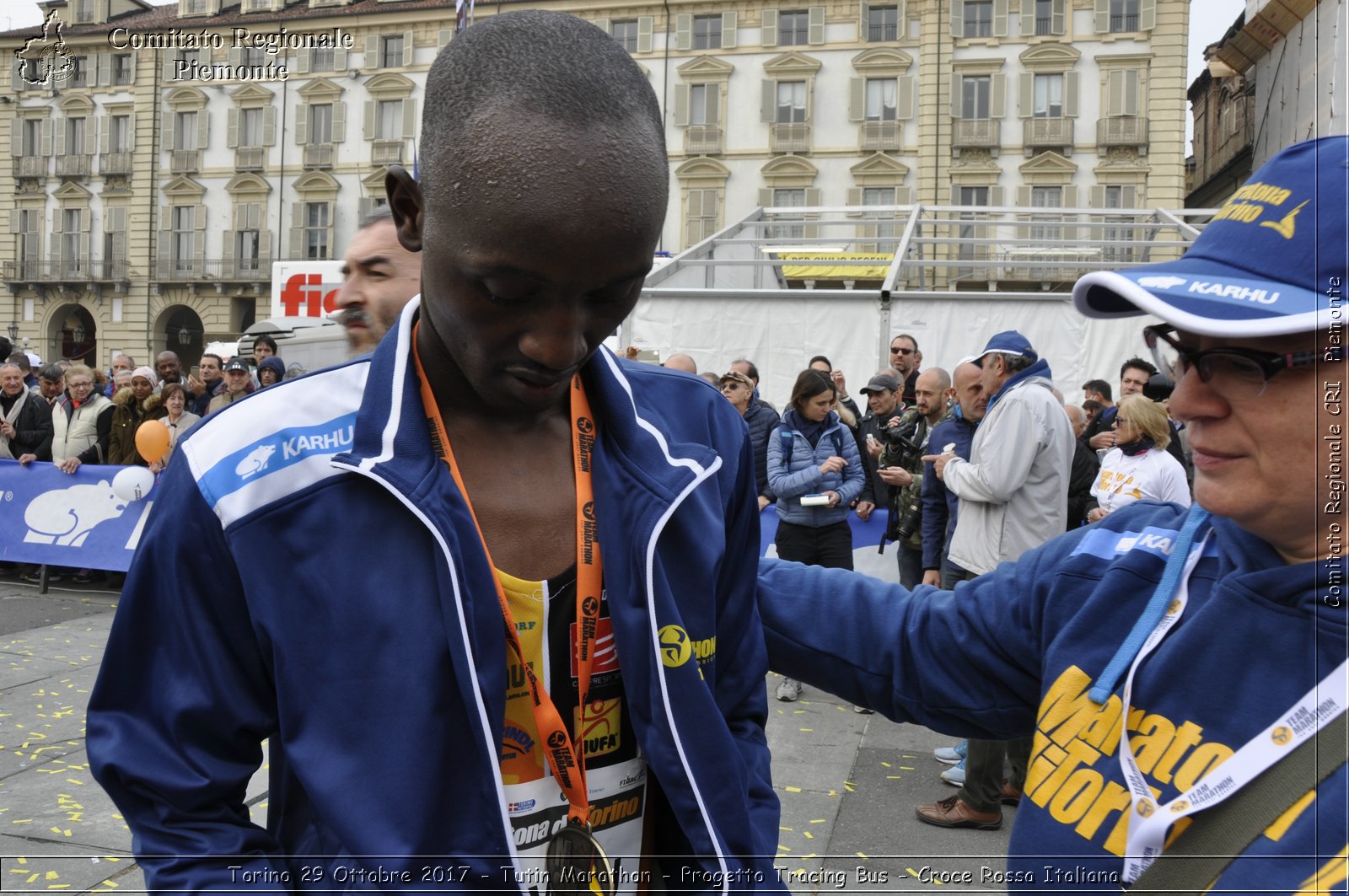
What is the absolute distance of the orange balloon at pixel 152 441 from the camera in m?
8.78

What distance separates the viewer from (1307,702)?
1.30m

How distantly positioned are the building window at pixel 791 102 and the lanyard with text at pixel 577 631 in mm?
36166

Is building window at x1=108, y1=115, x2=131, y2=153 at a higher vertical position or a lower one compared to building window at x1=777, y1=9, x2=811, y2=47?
lower

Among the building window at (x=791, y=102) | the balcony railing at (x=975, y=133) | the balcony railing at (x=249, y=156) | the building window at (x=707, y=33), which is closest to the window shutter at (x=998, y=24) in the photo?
the balcony railing at (x=975, y=133)

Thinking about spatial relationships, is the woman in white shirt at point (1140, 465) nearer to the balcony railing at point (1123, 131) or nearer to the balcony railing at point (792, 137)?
the balcony railing at point (1123, 131)

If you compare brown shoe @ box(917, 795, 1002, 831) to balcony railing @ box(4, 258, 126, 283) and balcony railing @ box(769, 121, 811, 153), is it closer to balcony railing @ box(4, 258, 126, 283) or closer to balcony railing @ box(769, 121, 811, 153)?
balcony railing @ box(769, 121, 811, 153)

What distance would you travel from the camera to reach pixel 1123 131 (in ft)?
110

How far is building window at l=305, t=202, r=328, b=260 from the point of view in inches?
1593

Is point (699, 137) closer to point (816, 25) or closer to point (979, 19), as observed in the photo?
point (816, 25)

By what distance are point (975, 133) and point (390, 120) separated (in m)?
19.8

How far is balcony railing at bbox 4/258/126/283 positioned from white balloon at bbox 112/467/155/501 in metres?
38.4

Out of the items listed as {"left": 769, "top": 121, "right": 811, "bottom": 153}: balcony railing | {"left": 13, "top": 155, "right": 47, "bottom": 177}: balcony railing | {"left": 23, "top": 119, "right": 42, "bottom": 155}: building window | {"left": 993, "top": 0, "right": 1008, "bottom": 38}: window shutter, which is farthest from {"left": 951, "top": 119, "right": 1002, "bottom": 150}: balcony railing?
{"left": 23, "top": 119, "right": 42, "bottom": 155}: building window

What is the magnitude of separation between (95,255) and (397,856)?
1903 inches

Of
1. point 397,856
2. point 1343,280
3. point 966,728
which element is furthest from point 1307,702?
point 397,856
